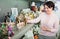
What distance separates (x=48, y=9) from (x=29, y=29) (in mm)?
288

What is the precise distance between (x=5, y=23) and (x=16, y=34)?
0.16m

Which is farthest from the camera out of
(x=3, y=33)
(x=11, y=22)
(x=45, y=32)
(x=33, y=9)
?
(x=33, y=9)

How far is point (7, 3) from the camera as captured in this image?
5.87 ft

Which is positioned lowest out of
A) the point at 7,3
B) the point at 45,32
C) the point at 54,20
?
the point at 45,32

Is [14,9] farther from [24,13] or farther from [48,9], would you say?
[48,9]

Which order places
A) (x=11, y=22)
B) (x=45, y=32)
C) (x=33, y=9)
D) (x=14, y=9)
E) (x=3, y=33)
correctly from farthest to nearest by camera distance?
(x=33, y=9), (x=14, y=9), (x=11, y=22), (x=45, y=32), (x=3, y=33)

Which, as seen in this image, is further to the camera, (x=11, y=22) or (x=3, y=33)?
(x=11, y=22)

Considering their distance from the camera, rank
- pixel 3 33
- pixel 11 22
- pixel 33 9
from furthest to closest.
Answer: pixel 33 9, pixel 11 22, pixel 3 33

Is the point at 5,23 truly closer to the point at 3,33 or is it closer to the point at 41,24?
the point at 3,33

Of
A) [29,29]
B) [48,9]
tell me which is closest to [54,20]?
[48,9]

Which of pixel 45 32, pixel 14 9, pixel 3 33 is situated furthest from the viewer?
pixel 14 9

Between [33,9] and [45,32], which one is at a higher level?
[33,9]

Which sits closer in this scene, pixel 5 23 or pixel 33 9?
pixel 5 23

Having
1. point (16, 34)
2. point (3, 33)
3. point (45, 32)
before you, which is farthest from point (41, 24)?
point (3, 33)
